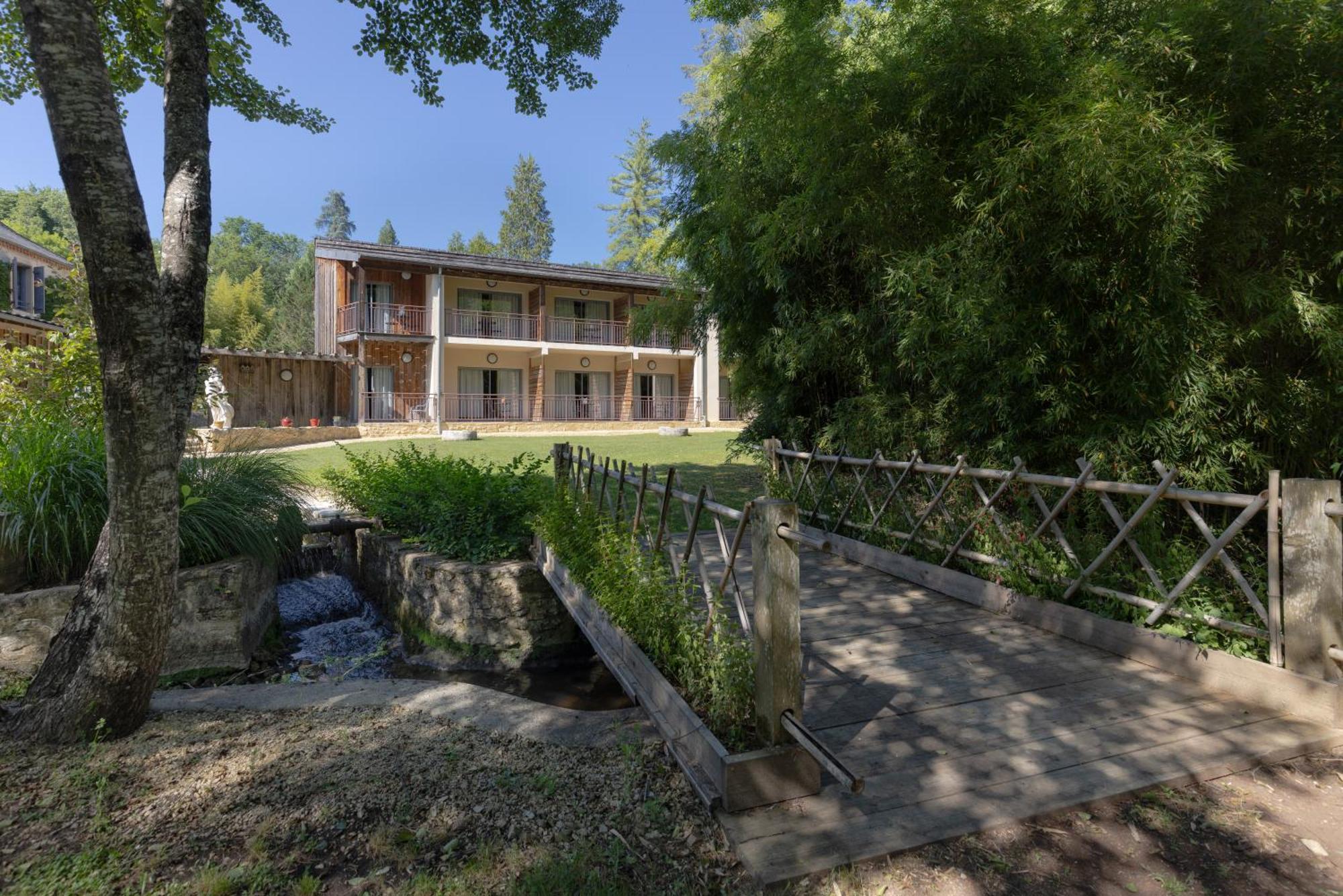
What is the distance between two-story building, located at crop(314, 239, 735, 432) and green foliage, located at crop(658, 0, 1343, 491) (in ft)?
52.6

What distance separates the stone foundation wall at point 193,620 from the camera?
4559mm

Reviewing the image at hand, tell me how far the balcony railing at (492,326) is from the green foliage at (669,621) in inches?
749

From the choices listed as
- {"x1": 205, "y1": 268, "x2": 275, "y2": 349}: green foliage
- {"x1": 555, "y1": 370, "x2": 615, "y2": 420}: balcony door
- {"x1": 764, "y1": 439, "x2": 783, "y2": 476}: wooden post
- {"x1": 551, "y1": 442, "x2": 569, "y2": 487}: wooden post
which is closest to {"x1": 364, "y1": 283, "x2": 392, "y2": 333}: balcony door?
{"x1": 555, "y1": 370, "x2": 615, "y2": 420}: balcony door

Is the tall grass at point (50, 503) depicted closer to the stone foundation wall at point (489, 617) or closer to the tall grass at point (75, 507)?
the tall grass at point (75, 507)

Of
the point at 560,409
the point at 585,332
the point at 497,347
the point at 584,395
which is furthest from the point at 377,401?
the point at 585,332

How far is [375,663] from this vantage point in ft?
19.3

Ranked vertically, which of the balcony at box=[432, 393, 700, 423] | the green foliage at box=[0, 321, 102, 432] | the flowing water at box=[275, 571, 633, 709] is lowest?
the flowing water at box=[275, 571, 633, 709]

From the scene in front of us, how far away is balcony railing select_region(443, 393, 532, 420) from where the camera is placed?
2255 cm

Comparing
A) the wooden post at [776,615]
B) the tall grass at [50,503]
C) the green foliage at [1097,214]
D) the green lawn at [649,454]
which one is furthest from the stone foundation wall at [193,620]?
the green foliage at [1097,214]

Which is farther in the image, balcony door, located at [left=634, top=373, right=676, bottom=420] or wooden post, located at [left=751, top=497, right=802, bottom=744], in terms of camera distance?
balcony door, located at [left=634, top=373, right=676, bottom=420]

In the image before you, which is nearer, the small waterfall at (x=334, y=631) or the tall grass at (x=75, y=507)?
the tall grass at (x=75, y=507)

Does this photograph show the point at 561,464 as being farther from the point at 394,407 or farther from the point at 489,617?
the point at 394,407

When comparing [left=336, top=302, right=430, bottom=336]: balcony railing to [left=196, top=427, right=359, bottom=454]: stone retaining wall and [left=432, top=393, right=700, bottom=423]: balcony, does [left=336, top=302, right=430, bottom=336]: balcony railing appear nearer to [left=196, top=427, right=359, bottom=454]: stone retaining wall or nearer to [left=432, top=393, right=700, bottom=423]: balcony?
[left=432, top=393, right=700, bottom=423]: balcony

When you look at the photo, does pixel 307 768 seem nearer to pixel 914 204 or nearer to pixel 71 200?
pixel 71 200
